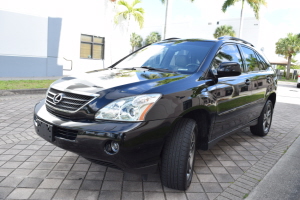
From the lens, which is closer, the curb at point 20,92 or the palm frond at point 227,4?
the curb at point 20,92

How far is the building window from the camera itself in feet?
52.9

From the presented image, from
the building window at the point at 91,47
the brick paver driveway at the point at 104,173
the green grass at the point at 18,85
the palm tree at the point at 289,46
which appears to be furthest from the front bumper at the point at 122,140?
the palm tree at the point at 289,46

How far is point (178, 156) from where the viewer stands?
8.64 ft

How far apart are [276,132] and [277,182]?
272 centimetres

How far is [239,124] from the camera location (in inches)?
158

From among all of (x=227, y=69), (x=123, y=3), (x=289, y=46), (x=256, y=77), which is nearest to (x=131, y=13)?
(x=123, y=3)

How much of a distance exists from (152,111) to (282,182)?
1999 mm

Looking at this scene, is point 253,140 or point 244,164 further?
point 253,140

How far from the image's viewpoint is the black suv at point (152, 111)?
2395 millimetres

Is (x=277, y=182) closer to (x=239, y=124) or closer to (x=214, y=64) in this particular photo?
(x=239, y=124)

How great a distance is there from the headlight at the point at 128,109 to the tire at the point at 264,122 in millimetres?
3226

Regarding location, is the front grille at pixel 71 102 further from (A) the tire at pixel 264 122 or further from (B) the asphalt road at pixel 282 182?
(A) the tire at pixel 264 122

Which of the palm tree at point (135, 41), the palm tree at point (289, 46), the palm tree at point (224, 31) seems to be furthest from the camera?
the palm tree at point (135, 41)

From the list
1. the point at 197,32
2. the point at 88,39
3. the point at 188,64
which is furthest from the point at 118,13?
the point at 197,32
